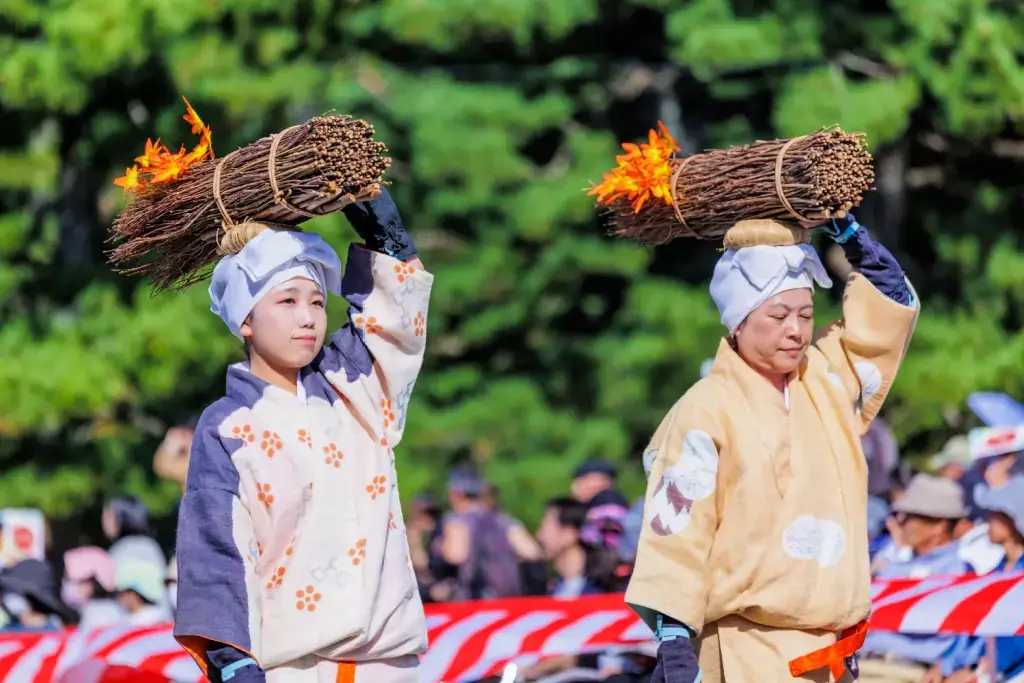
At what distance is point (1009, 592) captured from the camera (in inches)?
232

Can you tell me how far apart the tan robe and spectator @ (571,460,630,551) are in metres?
3.37

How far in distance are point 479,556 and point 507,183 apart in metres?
4.99

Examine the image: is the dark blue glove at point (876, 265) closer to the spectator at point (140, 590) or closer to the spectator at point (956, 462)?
the spectator at point (956, 462)

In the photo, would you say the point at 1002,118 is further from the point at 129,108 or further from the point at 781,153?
the point at 781,153

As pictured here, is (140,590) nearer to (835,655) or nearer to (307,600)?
(307,600)

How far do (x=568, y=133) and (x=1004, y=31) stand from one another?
3623 mm

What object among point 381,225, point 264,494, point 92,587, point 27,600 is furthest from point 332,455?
point 92,587

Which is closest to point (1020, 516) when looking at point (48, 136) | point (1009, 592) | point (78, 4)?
point (1009, 592)

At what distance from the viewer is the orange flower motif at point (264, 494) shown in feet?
13.1

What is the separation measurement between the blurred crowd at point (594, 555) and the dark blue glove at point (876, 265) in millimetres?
1952

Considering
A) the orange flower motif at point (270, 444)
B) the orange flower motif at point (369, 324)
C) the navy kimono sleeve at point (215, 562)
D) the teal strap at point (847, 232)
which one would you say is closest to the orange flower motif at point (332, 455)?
the orange flower motif at point (270, 444)

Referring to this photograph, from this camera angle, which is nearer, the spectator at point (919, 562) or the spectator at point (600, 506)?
the spectator at point (919, 562)

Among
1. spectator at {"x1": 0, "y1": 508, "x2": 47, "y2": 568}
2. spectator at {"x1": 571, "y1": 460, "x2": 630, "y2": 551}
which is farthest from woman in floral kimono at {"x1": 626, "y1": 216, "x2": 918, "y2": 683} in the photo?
spectator at {"x1": 0, "y1": 508, "x2": 47, "y2": 568}

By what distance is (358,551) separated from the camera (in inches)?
159
